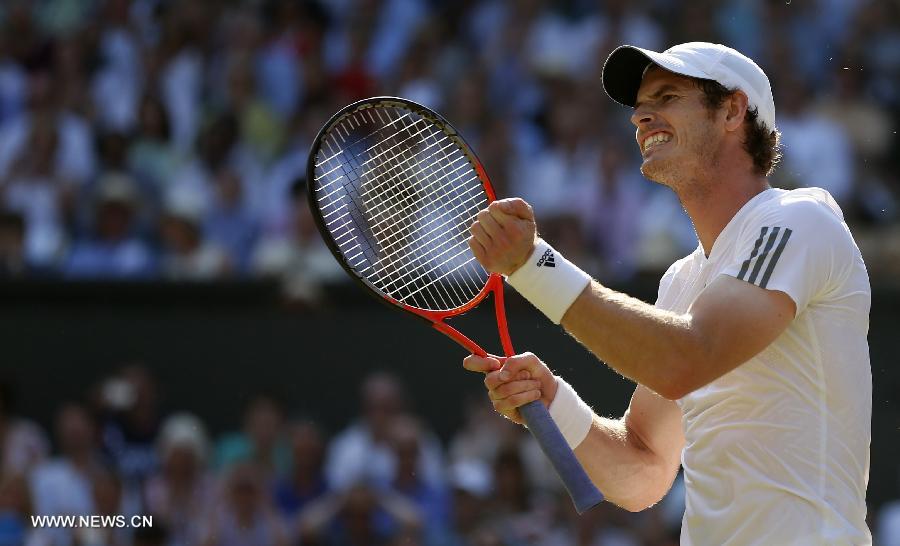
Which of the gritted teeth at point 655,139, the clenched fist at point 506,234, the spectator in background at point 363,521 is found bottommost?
the spectator in background at point 363,521

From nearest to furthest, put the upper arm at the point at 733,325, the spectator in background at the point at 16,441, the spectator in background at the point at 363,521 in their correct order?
the upper arm at the point at 733,325 < the spectator in background at the point at 363,521 < the spectator in background at the point at 16,441

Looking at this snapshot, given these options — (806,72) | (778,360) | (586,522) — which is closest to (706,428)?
(778,360)

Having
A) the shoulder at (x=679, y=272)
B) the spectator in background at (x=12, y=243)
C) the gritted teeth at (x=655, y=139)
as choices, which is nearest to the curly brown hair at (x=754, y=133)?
the gritted teeth at (x=655, y=139)

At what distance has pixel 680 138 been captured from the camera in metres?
3.27

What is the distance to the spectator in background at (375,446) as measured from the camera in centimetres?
724

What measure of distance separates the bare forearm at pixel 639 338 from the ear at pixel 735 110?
1.88ft

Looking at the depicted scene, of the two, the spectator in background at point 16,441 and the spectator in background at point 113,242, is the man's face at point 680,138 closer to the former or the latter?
the spectator in background at point 16,441

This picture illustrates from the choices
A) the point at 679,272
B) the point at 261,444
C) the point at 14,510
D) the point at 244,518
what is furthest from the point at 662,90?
the point at 14,510

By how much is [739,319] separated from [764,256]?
0.51 ft

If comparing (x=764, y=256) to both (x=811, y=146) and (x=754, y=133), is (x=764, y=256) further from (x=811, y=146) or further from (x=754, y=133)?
(x=811, y=146)

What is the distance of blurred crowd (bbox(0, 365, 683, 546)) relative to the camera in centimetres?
700

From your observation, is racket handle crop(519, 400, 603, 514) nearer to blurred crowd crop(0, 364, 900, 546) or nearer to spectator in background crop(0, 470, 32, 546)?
blurred crowd crop(0, 364, 900, 546)

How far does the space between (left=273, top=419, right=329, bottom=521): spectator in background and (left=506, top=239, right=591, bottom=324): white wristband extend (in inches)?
175

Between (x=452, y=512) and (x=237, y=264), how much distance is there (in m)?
2.19
